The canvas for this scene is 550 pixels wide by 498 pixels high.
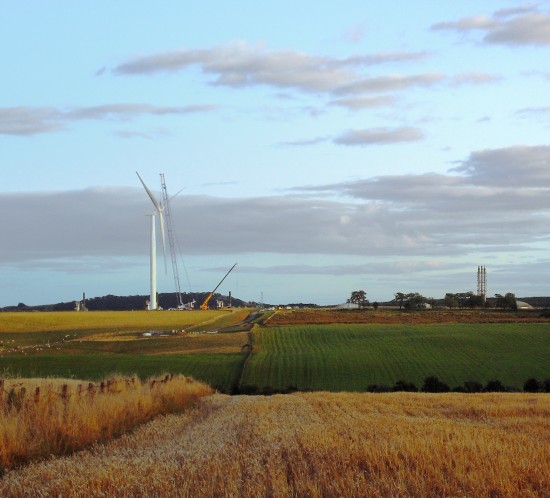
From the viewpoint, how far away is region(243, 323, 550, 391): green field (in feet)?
210

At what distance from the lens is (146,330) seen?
389ft

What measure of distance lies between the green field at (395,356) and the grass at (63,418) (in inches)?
1514

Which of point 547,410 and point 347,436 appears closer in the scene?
point 347,436

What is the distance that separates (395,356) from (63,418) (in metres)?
64.9

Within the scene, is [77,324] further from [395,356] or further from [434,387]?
[434,387]

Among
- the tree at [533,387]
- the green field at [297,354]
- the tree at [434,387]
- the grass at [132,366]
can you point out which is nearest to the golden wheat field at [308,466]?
the green field at [297,354]

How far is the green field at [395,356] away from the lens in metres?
63.9

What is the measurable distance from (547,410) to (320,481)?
49.8ft

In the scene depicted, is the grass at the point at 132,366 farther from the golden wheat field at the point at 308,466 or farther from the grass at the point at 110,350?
the golden wheat field at the point at 308,466

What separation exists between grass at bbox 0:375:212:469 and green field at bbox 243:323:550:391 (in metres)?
38.5

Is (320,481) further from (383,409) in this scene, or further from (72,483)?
(383,409)

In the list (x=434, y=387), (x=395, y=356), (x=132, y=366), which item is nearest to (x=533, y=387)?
(x=434, y=387)

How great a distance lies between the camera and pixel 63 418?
625 inches

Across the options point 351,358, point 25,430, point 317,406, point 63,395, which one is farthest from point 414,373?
point 25,430
